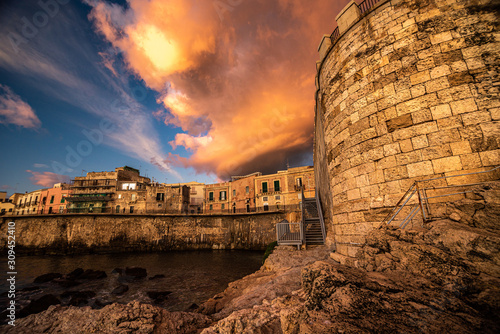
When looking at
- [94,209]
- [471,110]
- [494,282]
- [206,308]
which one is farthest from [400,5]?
[94,209]

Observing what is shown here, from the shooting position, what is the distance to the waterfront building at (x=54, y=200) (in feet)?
122

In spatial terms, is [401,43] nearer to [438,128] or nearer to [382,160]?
[438,128]

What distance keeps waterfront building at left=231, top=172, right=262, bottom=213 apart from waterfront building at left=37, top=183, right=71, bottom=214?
32.6 metres

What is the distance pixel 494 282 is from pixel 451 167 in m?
2.24

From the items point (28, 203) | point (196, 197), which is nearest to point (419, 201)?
point (196, 197)

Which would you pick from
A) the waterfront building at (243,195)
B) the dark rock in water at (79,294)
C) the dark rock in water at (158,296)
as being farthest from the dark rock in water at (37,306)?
the waterfront building at (243,195)

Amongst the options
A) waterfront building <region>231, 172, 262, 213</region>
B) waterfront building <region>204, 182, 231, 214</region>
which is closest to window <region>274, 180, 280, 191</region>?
waterfront building <region>231, 172, 262, 213</region>

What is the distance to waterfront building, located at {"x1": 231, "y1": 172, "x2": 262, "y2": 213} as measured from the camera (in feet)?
106

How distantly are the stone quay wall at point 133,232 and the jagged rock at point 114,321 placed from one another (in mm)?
22247

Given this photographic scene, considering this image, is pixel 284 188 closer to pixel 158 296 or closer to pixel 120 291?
pixel 158 296

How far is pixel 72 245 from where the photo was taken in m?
26.0

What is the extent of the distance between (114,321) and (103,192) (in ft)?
134

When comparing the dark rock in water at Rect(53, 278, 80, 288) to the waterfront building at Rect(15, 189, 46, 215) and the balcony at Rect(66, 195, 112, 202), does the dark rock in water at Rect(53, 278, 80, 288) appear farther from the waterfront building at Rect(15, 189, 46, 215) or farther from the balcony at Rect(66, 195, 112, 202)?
the waterfront building at Rect(15, 189, 46, 215)

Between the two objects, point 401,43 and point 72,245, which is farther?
point 72,245
